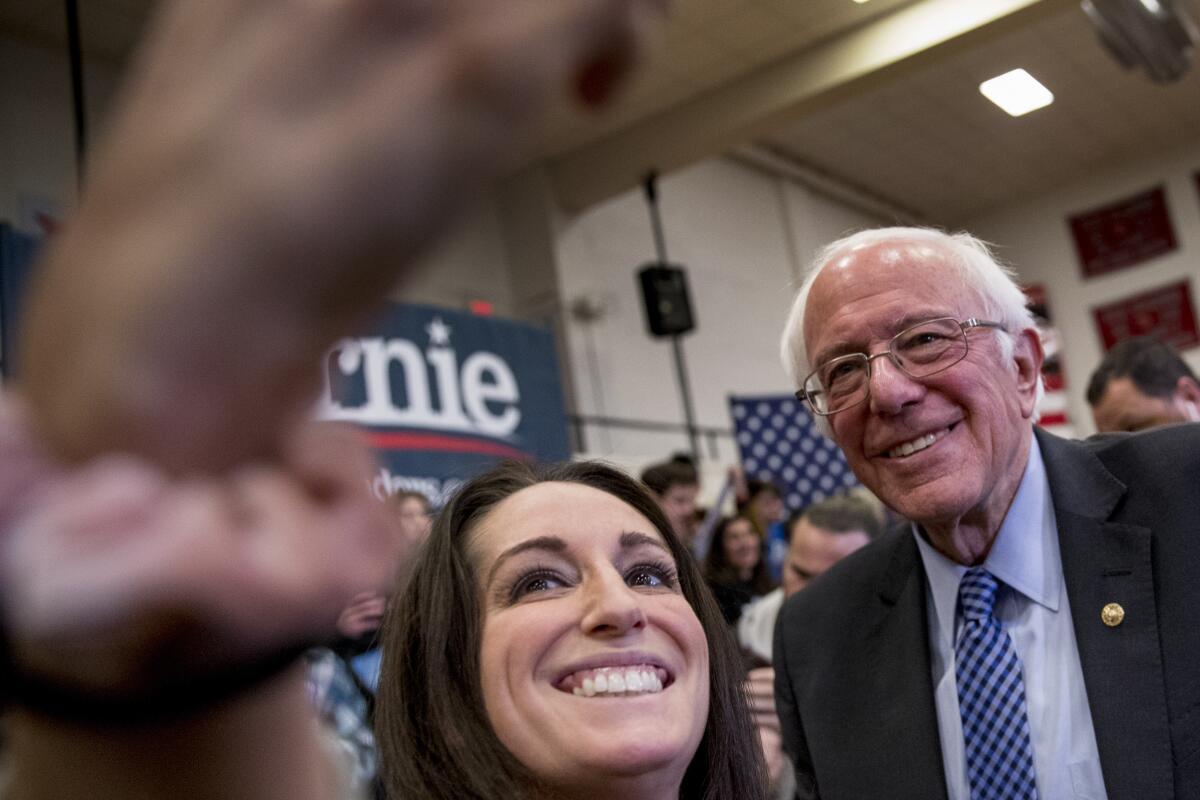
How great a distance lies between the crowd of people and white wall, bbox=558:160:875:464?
5.20 meters

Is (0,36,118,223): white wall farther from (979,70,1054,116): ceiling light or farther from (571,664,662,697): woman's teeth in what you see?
(979,70,1054,116): ceiling light

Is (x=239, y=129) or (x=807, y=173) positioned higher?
(x=807, y=173)

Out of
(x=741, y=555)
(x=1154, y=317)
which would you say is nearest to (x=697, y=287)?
(x=1154, y=317)

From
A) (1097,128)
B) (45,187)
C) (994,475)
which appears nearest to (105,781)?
(994,475)

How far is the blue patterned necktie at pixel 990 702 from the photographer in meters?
1.69

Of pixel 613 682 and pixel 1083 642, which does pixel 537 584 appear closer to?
pixel 613 682

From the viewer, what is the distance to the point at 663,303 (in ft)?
27.7

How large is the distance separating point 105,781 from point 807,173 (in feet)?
35.4

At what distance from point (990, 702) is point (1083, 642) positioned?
160 millimetres

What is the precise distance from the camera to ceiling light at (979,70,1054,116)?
359 inches

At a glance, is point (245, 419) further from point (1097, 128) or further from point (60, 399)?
point (1097, 128)

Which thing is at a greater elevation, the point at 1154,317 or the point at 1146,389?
the point at 1154,317

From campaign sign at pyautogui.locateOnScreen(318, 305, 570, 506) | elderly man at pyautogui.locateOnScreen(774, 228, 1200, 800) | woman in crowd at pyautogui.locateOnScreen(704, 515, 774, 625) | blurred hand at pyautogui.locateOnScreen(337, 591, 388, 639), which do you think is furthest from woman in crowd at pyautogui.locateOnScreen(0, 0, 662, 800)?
campaign sign at pyautogui.locateOnScreen(318, 305, 570, 506)

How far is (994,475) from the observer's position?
1801 mm
